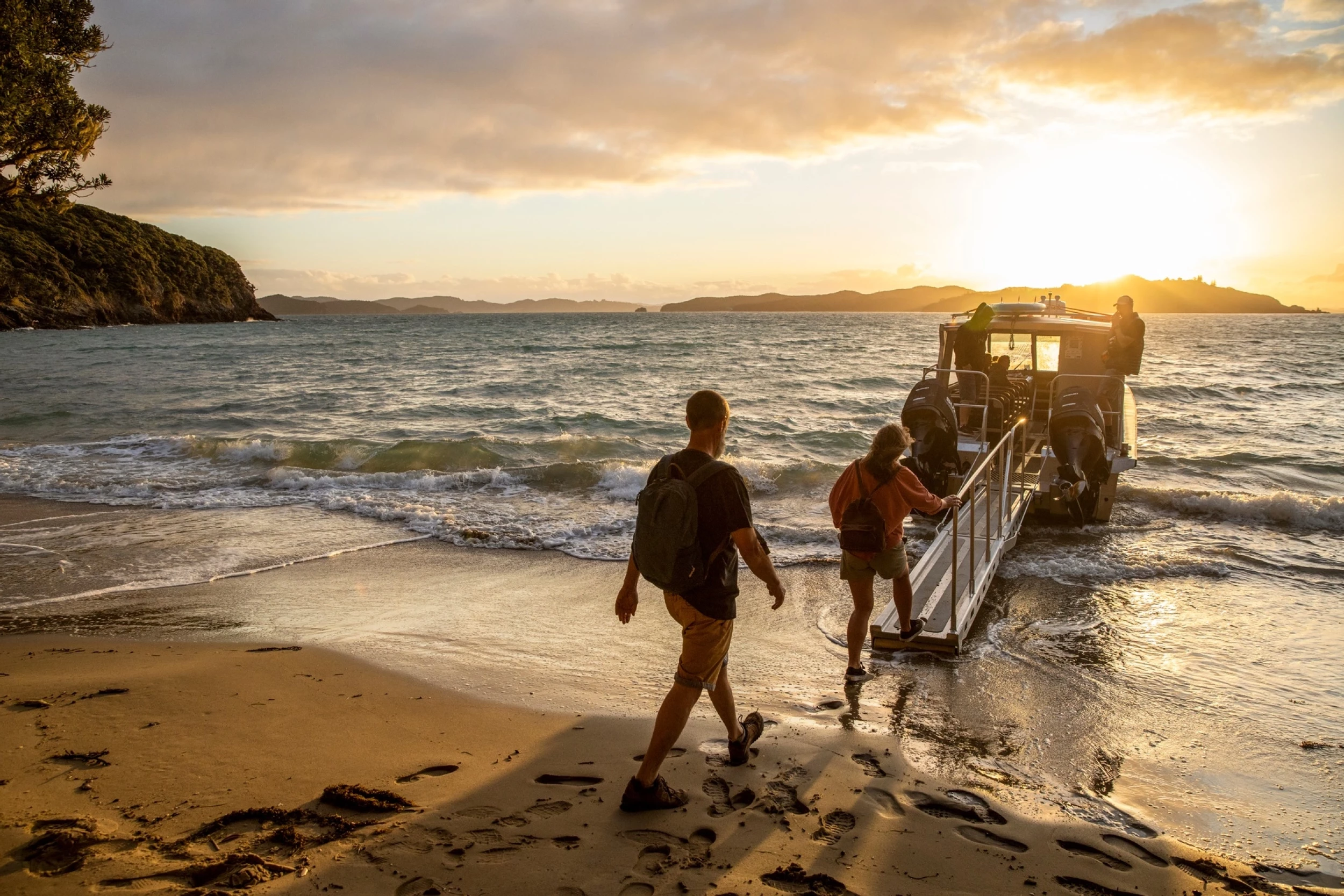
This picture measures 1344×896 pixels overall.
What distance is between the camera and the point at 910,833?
3.43m

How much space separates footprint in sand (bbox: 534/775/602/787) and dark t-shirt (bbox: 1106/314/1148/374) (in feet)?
29.9

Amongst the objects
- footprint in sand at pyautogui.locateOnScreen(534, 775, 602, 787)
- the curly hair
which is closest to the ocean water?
the curly hair

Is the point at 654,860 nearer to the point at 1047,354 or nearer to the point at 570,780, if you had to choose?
the point at 570,780

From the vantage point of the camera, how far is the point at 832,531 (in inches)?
400

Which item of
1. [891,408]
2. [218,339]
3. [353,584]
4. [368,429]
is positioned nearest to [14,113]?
[353,584]

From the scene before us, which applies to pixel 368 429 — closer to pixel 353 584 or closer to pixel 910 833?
pixel 353 584

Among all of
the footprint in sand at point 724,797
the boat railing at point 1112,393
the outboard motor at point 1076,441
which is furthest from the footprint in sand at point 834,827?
the boat railing at point 1112,393

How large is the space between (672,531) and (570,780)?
1.37m

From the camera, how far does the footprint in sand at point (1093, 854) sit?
3.31 metres

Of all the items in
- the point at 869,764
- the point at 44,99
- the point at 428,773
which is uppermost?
the point at 44,99

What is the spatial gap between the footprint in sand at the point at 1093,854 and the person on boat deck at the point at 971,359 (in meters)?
8.01

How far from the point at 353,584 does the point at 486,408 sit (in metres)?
14.5

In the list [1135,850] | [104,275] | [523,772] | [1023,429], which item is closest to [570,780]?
→ [523,772]

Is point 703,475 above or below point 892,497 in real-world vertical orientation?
above
